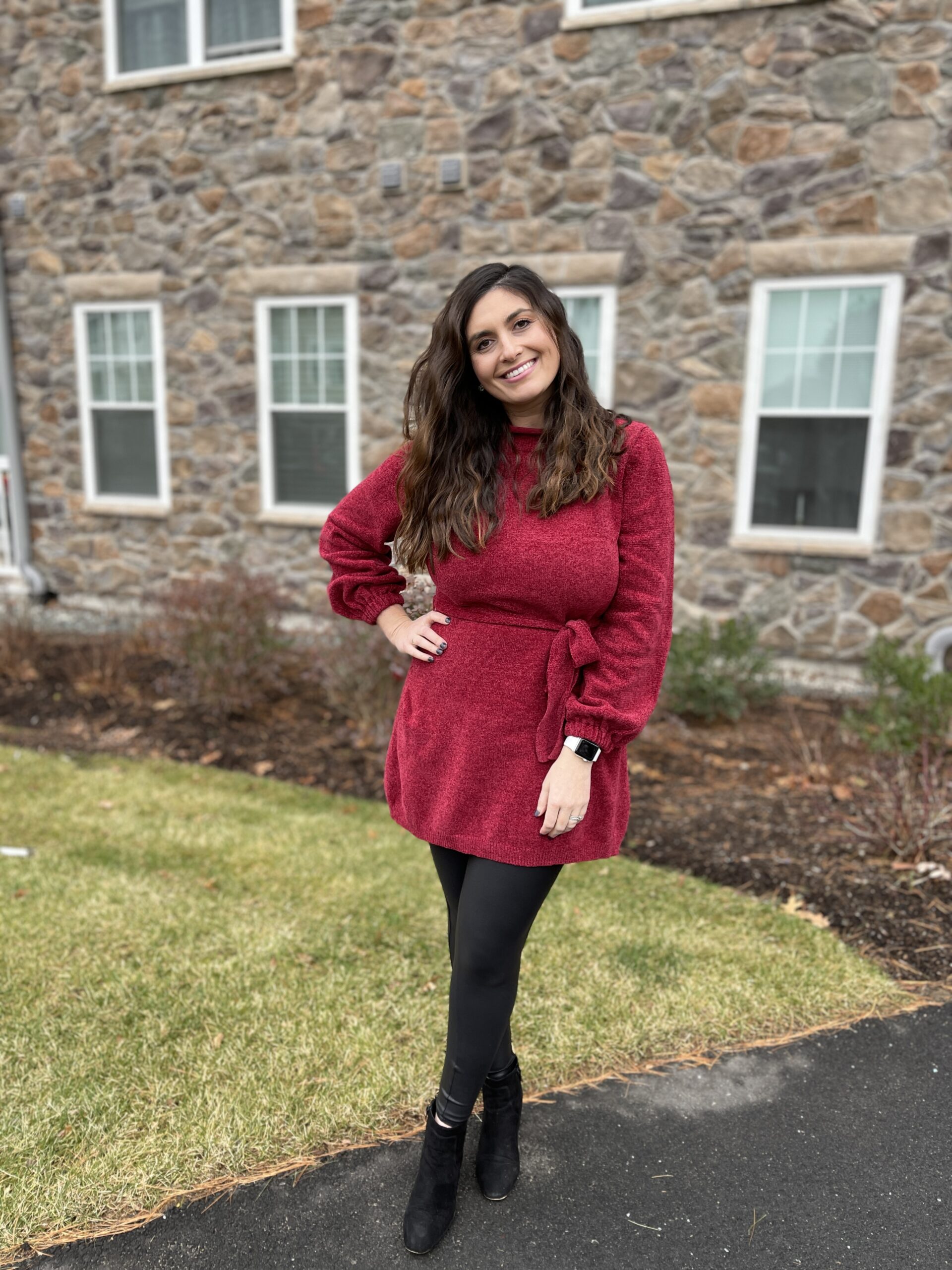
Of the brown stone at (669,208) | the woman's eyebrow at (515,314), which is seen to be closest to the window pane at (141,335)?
the brown stone at (669,208)

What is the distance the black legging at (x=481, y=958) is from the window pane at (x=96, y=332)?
7811mm

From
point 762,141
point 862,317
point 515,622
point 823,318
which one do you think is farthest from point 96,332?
point 515,622

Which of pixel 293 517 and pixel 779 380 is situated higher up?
pixel 779 380

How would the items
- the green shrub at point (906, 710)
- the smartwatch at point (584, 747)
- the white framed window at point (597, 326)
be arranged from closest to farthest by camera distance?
the smartwatch at point (584, 747) → the green shrub at point (906, 710) → the white framed window at point (597, 326)

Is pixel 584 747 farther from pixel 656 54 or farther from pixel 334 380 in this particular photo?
pixel 334 380

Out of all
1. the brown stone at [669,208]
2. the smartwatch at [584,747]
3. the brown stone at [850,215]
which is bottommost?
the smartwatch at [584,747]

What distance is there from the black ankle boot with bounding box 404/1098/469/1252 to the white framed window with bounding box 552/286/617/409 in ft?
18.0

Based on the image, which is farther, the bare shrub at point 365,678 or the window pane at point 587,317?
the window pane at point 587,317

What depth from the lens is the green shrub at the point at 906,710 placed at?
438cm

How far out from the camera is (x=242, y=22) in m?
7.29

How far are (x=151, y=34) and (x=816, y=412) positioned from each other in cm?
645

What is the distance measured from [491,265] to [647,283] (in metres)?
4.99

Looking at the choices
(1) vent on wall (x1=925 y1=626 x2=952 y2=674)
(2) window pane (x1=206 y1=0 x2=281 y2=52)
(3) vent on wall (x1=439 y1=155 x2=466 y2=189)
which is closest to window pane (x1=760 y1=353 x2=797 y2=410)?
(1) vent on wall (x1=925 y1=626 x2=952 y2=674)

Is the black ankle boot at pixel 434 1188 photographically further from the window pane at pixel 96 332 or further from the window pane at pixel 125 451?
the window pane at pixel 96 332
